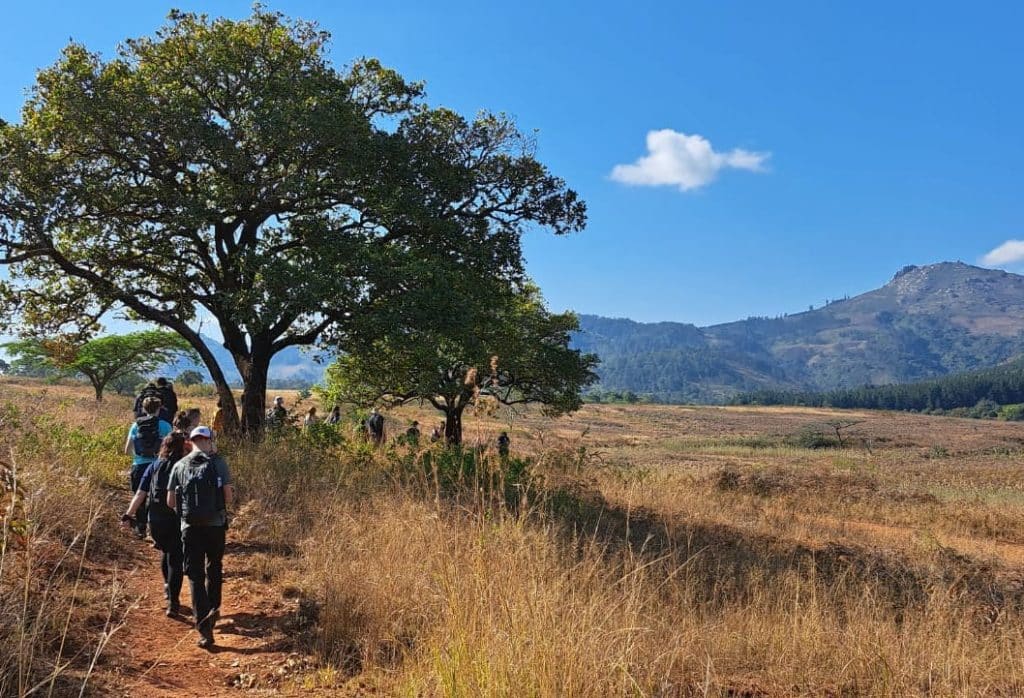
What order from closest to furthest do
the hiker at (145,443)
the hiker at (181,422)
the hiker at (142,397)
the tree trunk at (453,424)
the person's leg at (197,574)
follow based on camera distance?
the person's leg at (197,574) → the hiker at (181,422) → the hiker at (145,443) → the hiker at (142,397) → the tree trunk at (453,424)

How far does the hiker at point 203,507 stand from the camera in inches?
240

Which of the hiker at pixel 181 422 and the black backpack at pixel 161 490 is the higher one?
the hiker at pixel 181 422

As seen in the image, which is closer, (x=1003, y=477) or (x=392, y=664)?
(x=392, y=664)

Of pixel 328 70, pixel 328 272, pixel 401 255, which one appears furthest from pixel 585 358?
pixel 328 70

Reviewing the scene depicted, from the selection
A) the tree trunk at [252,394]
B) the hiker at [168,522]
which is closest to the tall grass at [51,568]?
the hiker at [168,522]

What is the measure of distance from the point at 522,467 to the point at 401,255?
596cm

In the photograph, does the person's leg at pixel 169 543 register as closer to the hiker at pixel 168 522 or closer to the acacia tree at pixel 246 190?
the hiker at pixel 168 522

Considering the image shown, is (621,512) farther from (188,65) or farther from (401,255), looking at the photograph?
(188,65)

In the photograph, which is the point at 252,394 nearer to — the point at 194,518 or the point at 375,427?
the point at 375,427

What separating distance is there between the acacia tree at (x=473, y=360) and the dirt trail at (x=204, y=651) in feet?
23.2

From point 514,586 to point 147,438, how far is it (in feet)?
21.9

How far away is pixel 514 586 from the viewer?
13.0 ft

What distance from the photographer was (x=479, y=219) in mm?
17047

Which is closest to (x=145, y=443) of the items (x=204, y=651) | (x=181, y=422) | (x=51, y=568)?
(x=181, y=422)
